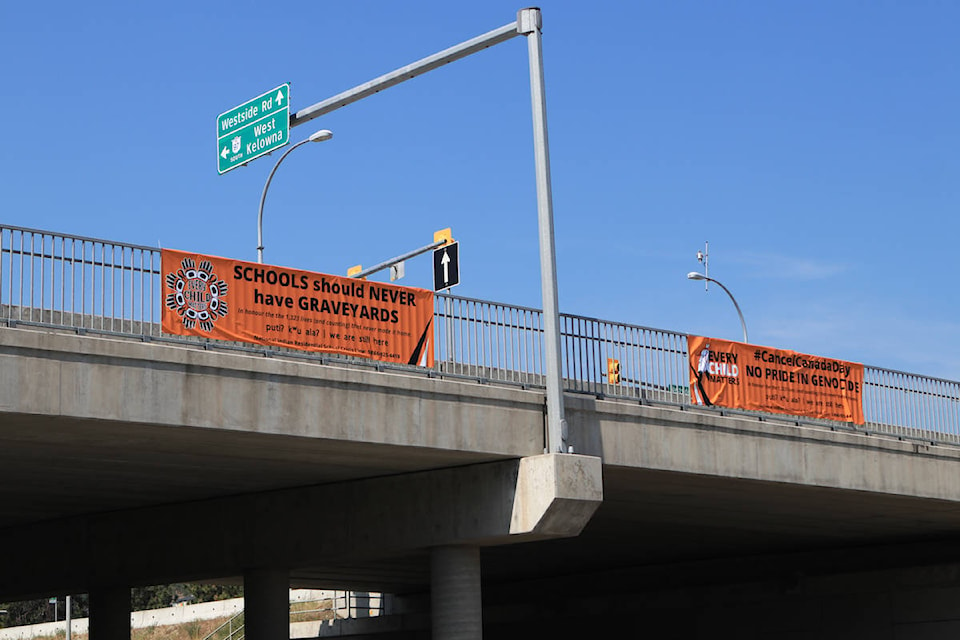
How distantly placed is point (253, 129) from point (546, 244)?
344 inches

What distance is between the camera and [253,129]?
2825 centimetres

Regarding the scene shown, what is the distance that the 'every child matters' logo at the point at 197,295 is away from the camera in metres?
18.6

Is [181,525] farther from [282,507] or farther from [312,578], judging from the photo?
[312,578]

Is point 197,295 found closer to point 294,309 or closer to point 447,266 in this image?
point 294,309

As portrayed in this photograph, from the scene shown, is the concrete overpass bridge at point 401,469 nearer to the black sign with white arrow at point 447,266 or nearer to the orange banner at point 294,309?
the orange banner at point 294,309

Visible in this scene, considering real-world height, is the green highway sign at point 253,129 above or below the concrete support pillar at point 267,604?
above

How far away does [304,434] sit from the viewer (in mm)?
19297

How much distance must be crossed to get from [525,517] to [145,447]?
18.8 feet

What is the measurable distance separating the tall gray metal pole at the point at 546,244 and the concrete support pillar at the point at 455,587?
2.58 metres

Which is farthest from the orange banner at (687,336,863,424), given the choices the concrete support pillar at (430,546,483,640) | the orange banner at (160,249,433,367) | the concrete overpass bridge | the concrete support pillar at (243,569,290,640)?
the concrete support pillar at (243,569,290,640)

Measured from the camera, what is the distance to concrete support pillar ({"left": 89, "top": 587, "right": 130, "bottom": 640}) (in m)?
31.7

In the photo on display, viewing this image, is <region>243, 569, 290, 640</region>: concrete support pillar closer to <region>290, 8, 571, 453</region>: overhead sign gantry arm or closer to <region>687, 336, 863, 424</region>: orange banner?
<region>290, 8, 571, 453</region>: overhead sign gantry arm

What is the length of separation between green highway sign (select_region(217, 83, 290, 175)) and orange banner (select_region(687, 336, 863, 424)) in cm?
864

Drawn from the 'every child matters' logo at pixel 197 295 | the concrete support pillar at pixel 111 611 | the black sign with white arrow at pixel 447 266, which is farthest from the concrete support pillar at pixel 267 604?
the black sign with white arrow at pixel 447 266
